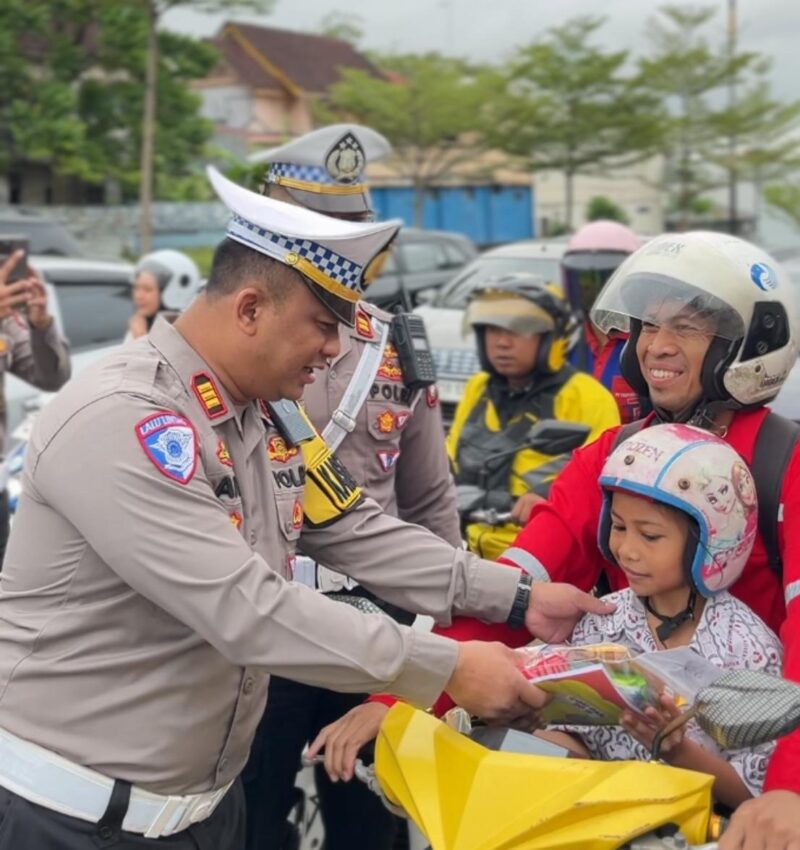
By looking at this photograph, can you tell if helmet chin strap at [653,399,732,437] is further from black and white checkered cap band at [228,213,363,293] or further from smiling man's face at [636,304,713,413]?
black and white checkered cap band at [228,213,363,293]

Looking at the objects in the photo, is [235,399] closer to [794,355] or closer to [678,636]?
[678,636]

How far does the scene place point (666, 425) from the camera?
7.84 ft

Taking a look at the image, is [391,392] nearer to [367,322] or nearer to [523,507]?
[367,322]

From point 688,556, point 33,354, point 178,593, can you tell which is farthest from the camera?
point 33,354

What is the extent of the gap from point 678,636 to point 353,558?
2.29 ft

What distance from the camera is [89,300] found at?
8.77m

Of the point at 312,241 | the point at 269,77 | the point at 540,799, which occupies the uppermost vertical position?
the point at 269,77

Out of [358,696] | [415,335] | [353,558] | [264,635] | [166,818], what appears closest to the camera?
[264,635]

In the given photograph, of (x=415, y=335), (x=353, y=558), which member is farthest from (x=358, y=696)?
(x=415, y=335)

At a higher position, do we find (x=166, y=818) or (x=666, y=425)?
(x=666, y=425)

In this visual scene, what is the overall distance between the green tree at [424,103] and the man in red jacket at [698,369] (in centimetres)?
2861

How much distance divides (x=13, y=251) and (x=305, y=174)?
212 cm

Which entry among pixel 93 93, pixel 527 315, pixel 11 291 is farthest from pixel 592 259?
pixel 93 93

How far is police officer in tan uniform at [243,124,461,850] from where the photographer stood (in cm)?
309
